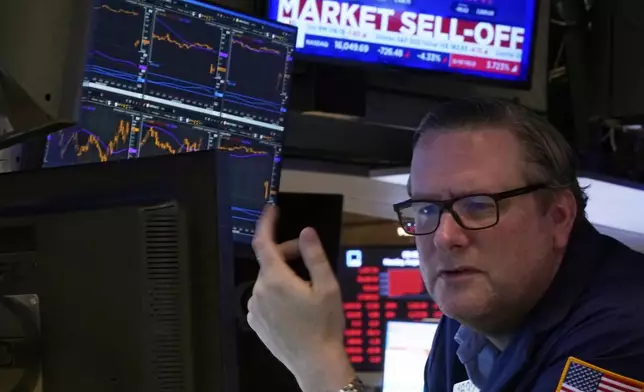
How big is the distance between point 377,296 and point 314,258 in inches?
51.6

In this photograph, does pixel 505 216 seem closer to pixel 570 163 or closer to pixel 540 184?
pixel 540 184

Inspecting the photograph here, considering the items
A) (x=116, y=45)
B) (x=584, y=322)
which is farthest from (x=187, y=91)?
(x=584, y=322)

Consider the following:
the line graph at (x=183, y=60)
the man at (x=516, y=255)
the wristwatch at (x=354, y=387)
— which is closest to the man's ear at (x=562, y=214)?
the man at (x=516, y=255)

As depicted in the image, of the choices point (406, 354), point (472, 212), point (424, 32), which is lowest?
point (406, 354)

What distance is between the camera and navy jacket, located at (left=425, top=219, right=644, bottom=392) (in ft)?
4.03

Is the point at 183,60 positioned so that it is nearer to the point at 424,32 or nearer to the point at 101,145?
the point at 101,145

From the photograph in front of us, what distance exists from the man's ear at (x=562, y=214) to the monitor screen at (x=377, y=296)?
0.81 metres

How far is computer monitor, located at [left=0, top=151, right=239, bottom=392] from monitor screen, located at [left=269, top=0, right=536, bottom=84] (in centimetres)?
130

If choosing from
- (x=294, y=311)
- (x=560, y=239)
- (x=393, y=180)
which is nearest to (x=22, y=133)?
(x=294, y=311)

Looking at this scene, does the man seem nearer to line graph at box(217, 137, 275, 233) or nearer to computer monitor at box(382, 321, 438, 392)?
line graph at box(217, 137, 275, 233)

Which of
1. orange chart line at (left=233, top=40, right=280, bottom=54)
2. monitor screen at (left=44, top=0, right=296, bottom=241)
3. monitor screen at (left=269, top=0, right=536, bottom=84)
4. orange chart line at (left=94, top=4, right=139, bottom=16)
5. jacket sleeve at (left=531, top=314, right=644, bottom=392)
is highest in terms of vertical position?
monitor screen at (left=269, top=0, right=536, bottom=84)

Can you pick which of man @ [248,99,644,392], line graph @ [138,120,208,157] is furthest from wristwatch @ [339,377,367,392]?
line graph @ [138,120,208,157]

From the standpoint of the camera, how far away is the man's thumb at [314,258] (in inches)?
37.4

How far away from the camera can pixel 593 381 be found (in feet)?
3.91
